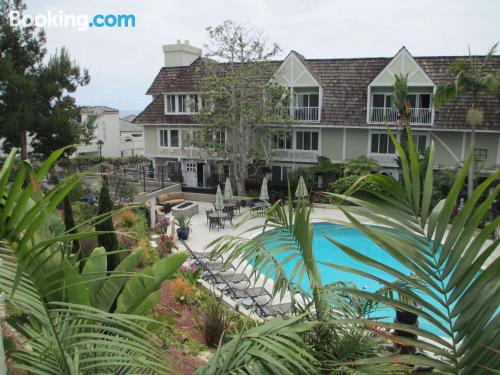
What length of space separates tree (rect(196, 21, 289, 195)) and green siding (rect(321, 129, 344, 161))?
315 centimetres

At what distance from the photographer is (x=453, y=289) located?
2592 mm

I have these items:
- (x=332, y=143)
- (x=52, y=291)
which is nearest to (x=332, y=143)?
(x=332, y=143)

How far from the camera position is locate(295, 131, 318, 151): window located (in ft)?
96.1

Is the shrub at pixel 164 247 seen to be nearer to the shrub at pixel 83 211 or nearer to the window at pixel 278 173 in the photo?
the shrub at pixel 83 211

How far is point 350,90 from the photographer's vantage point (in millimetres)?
28375

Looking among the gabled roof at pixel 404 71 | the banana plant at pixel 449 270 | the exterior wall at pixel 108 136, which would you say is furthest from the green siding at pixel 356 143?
the exterior wall at pixel 108 136

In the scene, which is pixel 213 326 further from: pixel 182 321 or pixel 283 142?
pixel 283 142

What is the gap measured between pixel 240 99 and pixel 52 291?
2479cm

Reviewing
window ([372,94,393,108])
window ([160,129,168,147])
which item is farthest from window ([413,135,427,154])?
window ([160,129,168,147])

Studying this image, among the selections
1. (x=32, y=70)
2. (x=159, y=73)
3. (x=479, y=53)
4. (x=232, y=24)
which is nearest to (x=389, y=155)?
(x=479, y=53)

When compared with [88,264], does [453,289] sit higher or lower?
higher

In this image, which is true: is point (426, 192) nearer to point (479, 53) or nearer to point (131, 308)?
point (131, 308)

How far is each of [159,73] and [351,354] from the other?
33699 millimetres

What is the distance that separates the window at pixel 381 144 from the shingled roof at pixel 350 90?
1.30m
